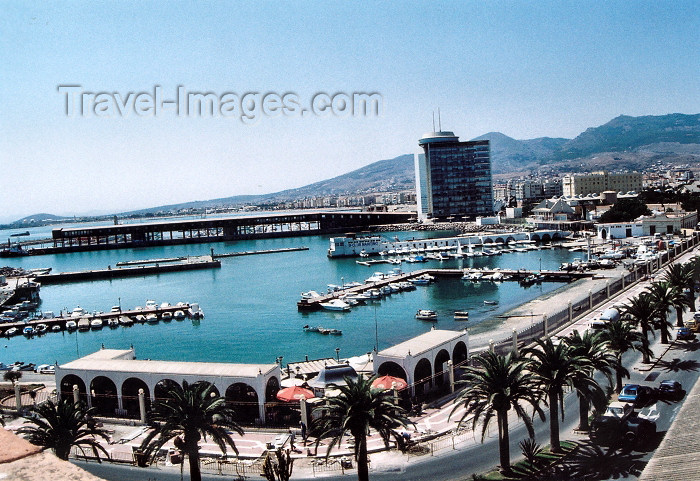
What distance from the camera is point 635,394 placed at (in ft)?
55.6

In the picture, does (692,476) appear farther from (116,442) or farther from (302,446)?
(116,442)

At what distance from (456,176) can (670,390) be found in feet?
365

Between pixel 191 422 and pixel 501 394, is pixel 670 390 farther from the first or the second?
pixel 191 422

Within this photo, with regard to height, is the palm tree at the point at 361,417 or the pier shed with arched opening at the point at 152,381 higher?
the palm tree at the point at 361,417

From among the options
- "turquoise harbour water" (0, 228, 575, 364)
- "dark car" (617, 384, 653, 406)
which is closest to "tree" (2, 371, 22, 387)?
"turquoise harbour water" (0, 228, 575, 364)

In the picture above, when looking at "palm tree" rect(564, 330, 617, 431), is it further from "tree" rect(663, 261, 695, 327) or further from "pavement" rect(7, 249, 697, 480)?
"tree" rect(663, 261, 695, 327)

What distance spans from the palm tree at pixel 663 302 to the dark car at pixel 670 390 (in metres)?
5.04

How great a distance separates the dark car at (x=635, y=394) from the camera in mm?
16869

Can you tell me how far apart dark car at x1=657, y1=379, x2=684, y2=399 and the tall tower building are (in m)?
109

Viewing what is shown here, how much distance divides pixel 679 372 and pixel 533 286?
3285 cm

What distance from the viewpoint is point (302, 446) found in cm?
1670

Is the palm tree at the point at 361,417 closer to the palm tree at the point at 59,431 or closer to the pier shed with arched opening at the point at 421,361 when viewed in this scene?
the palm tree at the point at 59,431

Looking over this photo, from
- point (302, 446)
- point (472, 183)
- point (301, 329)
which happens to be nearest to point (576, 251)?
point (301, 329)

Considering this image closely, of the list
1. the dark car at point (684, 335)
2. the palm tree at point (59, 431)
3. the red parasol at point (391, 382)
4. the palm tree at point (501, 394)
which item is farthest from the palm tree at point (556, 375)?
the dark car at point (684, 335)
